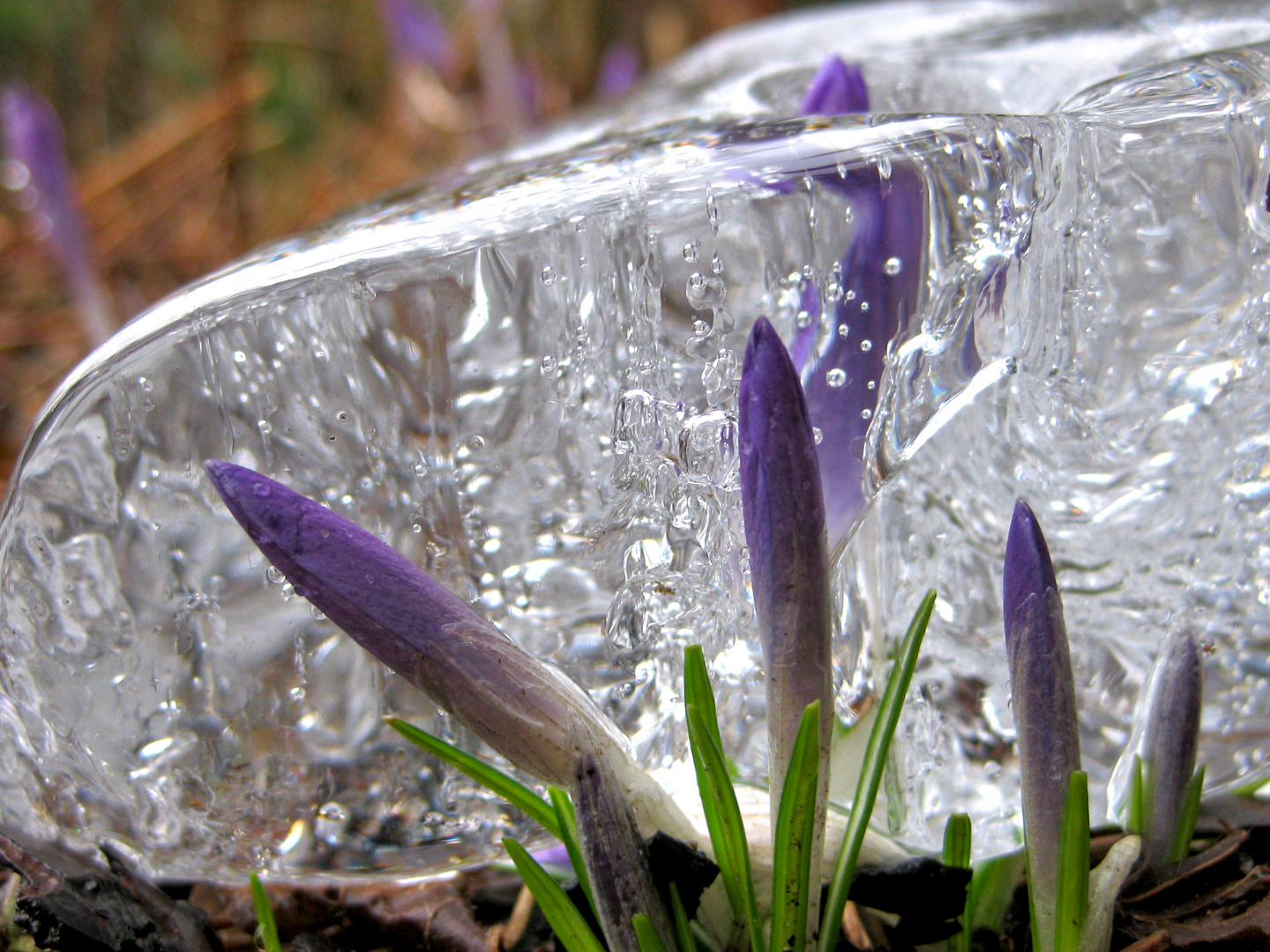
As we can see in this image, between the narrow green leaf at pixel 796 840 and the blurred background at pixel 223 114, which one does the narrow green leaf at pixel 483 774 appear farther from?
the blurred background at pixel 223 114

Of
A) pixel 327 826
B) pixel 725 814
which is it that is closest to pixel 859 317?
pixel 725 814

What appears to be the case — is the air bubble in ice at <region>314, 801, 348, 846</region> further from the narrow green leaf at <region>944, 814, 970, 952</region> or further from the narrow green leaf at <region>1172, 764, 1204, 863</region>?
the narrow green leaf at <region>1172, 764, 1204, 863</region>

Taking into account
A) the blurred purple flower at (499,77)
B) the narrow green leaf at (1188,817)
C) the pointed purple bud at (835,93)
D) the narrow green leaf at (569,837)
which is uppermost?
the blurred purple flower at (499,77)

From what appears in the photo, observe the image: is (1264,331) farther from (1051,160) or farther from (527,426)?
(527,426)

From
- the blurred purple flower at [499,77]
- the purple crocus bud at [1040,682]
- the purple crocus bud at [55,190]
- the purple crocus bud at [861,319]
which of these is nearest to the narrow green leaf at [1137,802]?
the purple crocus bud at [1040,682]

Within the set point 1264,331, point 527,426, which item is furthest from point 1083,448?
point 527,426

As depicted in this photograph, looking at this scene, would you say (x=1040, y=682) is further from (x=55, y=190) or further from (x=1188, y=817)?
(x=55, y=190)
